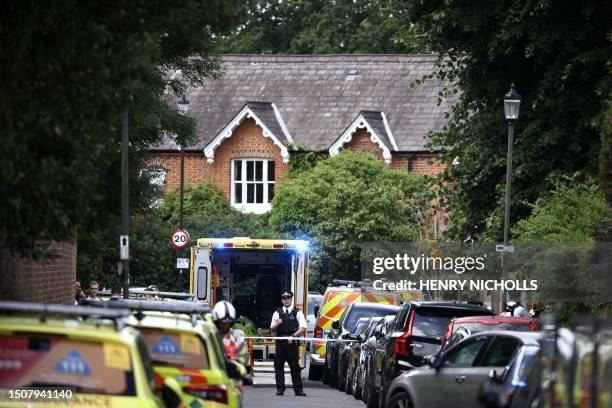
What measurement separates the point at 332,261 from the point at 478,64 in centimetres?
2045

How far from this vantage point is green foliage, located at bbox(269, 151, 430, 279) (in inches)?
2072

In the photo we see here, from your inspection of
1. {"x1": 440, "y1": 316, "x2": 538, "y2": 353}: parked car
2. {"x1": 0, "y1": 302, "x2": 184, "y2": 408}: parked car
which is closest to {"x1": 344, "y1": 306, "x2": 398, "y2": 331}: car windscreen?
{"x1": 440, "y1": 316, "x2": 538, "y2": 353}: parked car

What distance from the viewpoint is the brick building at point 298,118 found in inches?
2377

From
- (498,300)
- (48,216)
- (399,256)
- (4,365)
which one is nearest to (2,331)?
(4,365)

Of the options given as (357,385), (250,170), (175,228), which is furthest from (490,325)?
(250,170)

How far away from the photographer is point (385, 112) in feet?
205

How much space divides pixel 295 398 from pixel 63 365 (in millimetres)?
14776

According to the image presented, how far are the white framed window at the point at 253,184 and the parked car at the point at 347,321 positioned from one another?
1209 inches

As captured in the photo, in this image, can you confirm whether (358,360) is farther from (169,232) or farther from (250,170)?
(250,170)

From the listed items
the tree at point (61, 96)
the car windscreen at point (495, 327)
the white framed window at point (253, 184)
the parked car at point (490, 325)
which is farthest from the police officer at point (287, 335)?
the white framed window at point (253, 184)

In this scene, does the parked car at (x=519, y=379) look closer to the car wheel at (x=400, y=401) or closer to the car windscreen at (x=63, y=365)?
the car wheel at (x=400, y=401)

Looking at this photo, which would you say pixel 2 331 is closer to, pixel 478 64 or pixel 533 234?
pixel 533 234

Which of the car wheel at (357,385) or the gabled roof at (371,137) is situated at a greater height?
the gabled roof at (371,137)

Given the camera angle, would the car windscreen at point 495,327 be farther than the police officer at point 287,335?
No
